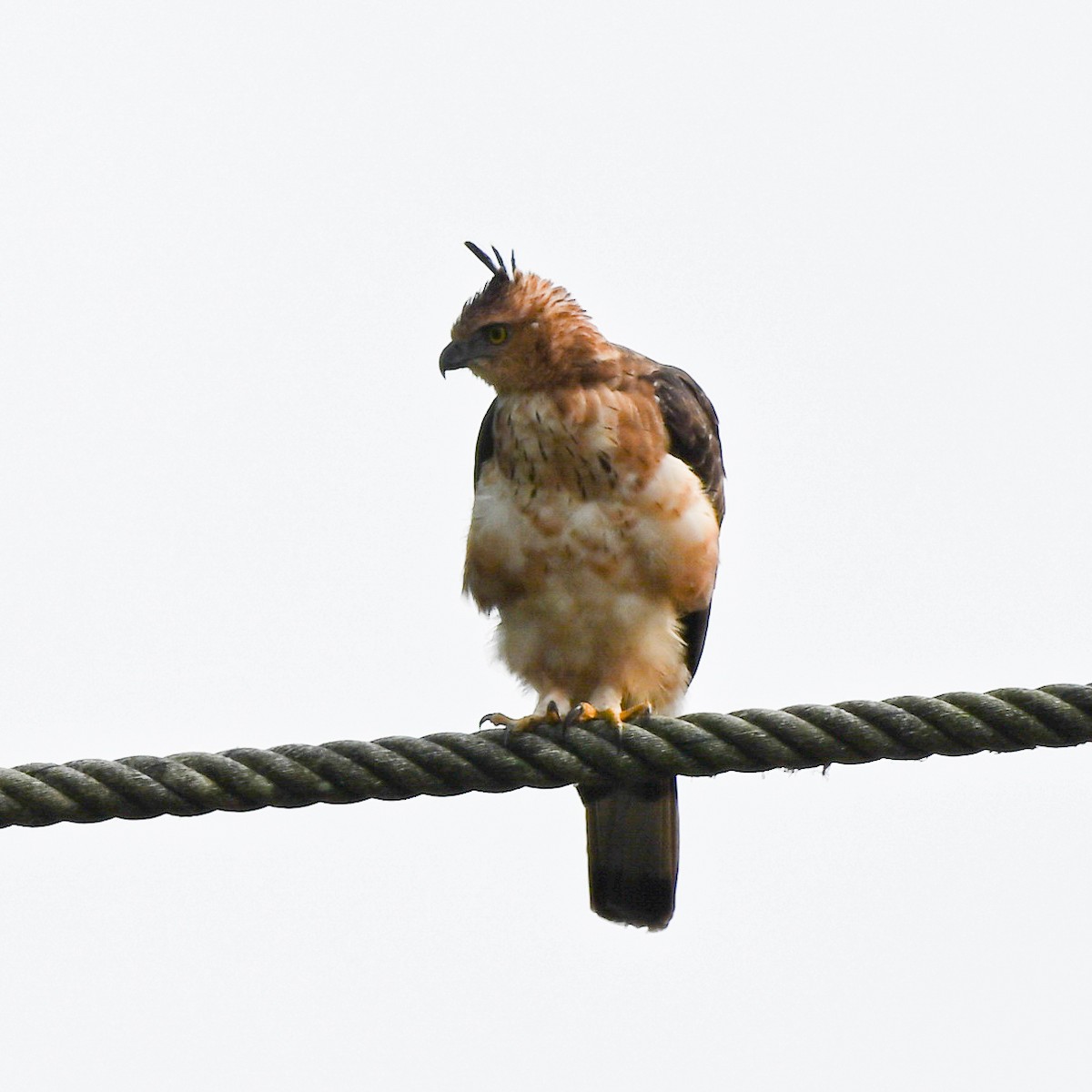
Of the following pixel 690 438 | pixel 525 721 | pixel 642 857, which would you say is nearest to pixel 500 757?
pixel 525 721

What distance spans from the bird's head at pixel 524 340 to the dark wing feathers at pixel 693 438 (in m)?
0.26

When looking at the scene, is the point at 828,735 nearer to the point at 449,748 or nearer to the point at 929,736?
the point at 929,736

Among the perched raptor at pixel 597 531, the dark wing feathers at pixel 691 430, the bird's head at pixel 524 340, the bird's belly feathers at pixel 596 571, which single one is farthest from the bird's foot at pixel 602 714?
the bird's head at pixel 524 340

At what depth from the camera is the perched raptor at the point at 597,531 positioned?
5.85m

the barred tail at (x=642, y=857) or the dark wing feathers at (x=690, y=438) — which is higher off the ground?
the dark wing feathers at (x=690, y=438)

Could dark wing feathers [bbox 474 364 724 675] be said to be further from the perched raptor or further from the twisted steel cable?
the twisted steel cable

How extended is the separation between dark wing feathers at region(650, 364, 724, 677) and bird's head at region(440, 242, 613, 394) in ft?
0.84

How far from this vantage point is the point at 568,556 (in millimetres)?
5840

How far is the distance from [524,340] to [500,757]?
2.21m

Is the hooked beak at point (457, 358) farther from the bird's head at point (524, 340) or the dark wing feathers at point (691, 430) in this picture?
the dark wing feathers at point (691, 430)

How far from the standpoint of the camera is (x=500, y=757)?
178 inches

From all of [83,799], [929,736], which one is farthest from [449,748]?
[929,736]

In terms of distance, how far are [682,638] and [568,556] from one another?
2.17ft

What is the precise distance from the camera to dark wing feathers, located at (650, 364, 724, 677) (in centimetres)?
619
